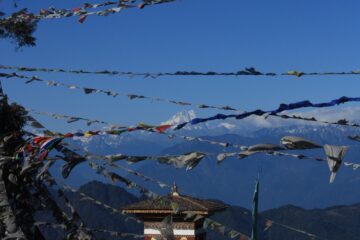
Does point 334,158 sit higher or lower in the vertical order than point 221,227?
higher

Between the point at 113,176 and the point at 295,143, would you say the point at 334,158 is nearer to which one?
the point at 295,143

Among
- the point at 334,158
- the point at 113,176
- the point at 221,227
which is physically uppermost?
the point at 334,158

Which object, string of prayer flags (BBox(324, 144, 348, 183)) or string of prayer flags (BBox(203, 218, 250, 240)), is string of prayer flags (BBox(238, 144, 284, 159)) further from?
string of prayer flags (BBox(203, 218, 250, 240))

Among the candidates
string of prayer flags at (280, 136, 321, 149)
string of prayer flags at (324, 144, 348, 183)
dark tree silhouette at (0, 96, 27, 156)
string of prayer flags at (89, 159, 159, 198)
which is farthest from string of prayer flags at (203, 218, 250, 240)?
string of prayer flags at (324, 144, 348, 183)

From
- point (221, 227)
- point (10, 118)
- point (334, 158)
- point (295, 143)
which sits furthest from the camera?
point (10, 118)

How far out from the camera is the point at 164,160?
14.7ft

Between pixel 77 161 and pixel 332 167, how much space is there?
2.33 meters

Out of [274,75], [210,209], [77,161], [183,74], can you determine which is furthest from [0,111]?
[210,209]

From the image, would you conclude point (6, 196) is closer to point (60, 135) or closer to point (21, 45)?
point (60, 135)

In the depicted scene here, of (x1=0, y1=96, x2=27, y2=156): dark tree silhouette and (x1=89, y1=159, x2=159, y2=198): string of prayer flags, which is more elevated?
(x1=0, y1=96, x2=27, y2=156): dark tree silhouette

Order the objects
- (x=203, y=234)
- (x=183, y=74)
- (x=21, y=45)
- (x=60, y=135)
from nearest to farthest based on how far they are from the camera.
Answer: (x=183, y=74)
(x=60, y=135)
(x=21, y=45)
(x=203, y=234)

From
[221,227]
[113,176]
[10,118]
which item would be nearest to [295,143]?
[113,176]

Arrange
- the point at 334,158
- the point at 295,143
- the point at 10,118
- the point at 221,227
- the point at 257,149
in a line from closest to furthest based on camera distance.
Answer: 1. the point at 334,158
2. the point at 295,143
3. the point at 257,149
4. the point at 221,227
5. the point at 10,118

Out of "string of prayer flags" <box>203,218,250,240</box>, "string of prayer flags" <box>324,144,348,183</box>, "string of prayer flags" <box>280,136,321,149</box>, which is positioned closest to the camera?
"string of prayer flags" <box>324,144,348,183</box>
